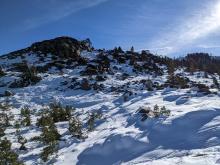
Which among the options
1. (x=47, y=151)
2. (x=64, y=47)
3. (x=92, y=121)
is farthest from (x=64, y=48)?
(x=47, y=151)

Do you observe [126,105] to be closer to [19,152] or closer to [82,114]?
[82,114]

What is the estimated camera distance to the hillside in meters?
13.0

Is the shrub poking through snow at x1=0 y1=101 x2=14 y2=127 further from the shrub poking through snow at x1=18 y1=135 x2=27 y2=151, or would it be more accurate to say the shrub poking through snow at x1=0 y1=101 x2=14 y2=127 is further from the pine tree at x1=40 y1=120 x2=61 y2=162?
the shrub poking through snow at x1=18 y1=135 x2=27 y2=151

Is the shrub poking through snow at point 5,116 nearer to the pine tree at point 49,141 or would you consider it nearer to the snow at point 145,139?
the snow at point 145,139

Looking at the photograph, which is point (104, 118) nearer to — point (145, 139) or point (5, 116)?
point (145, 139)

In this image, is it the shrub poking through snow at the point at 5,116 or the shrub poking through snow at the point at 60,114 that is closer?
the shrub poking through snow at the point at 5,116

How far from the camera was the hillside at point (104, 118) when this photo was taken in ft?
42.6

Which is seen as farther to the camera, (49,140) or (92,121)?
(92,121)

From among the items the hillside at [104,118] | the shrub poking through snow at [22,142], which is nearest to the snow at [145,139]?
the hillside at [104,118]

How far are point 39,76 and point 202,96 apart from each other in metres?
21.0

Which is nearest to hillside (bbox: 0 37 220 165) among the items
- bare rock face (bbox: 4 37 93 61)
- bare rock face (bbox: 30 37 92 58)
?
bare rock face (bbox: 4 37 93 61)

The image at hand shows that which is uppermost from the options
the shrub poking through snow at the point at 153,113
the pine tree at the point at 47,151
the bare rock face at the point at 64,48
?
the bare rock face at the point at 64,48

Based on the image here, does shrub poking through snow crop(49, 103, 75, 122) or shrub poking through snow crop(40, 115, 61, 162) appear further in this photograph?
shrub poking through snow crop(49, 103, 75, 122)

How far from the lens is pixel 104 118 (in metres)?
19.6
